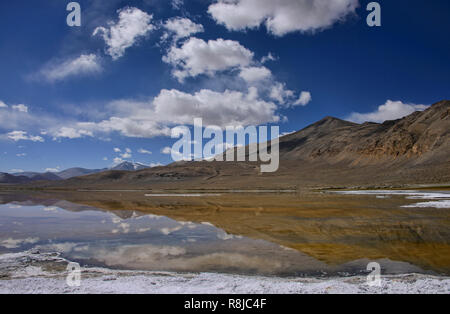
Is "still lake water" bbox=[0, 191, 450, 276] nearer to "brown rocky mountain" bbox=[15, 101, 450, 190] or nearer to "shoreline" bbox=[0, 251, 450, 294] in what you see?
"shoreline" bbox=[0, 251, 450, 294]

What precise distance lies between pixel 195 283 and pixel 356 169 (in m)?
96.5

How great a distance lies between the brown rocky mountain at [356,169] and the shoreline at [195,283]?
58.7 meters

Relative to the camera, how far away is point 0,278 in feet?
20.1

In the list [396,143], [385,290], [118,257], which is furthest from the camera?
[396,143]

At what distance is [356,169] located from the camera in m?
93.2

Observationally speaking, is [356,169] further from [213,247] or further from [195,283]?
[195,283]

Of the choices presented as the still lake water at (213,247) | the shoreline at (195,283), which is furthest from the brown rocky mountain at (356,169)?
the shoreline at (195,283)

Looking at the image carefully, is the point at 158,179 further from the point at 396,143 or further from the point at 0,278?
the point at 0,278

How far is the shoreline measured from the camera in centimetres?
523

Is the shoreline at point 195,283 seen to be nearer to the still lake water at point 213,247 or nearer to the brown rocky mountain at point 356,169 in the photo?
the still lake water at point 213,247

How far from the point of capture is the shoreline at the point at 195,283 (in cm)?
523


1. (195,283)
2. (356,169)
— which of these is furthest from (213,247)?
(356,169)
